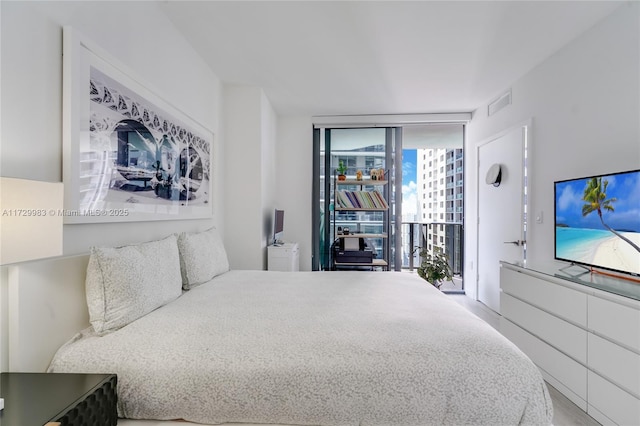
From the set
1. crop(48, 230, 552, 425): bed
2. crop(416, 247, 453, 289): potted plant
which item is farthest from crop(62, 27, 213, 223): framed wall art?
crop(416, 247, 453, 289): potted plant

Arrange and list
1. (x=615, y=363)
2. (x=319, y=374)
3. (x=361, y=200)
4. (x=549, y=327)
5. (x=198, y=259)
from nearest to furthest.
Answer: (x=319, y=374), (x=615, y=363), (x=549, y=327), (x=198, y=259), (x=361, y=200)

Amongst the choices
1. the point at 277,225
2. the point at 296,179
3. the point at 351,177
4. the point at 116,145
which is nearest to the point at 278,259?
the point at 277,225

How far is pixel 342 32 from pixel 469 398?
254 cm

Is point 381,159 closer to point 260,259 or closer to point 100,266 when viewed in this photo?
point 260,259

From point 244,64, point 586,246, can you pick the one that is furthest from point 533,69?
point 244,64

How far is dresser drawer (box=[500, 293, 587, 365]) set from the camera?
66.7 inches

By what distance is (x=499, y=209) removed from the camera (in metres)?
3.42

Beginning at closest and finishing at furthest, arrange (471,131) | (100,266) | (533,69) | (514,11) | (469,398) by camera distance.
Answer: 1. (469,398)
2. (100,266)
3. (514,11)
4. (533,69)
5. (471,131)

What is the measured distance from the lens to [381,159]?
4.50 m

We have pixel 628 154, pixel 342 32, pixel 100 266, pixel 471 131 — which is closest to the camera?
pixel 100 266

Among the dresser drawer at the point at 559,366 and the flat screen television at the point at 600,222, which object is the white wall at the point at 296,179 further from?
the flat screen television at the point at 600,222

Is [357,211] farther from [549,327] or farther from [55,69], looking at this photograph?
[55,69]

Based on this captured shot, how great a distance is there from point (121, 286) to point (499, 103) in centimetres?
412

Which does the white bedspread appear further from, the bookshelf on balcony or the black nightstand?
the bookshelf on balcony
